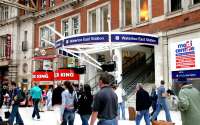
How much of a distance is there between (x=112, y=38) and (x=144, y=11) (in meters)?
5.49

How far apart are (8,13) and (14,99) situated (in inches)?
1285

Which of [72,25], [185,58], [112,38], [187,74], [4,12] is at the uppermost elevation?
[4,12]

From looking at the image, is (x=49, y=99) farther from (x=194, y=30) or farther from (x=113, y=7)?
(x=194, y=30)

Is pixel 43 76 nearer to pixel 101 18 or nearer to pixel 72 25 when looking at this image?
pixel 72 25

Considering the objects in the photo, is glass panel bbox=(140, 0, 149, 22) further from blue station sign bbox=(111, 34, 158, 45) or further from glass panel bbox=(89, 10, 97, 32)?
glass panel bbox=(89, 10, 97, 32)

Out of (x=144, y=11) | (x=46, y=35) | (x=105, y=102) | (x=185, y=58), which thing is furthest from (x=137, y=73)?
(x=105, y=102)

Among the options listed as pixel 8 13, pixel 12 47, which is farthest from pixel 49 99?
pixel 8 13

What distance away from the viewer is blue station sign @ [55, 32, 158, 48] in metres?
23.3

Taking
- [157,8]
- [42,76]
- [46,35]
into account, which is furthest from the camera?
[46,35]

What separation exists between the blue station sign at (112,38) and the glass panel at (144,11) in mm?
2476

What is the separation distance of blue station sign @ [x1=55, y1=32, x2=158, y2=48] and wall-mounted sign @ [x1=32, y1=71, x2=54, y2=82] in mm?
8707

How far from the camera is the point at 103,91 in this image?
770cm

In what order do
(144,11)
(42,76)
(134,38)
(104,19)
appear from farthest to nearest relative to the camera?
(42,76), (104,19), (144,11), (134,38)

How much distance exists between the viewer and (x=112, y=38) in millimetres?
23219
